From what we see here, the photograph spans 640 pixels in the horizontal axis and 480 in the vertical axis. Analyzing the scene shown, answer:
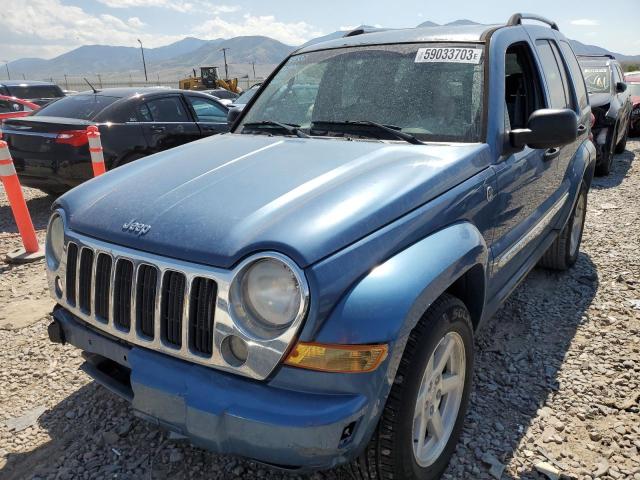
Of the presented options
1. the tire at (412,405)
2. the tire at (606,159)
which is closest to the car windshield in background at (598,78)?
the tire at (606,159)

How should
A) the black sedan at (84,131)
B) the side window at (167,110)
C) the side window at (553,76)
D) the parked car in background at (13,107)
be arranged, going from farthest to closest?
the parked car in background at (13,107), the side window at (167,110), the black sedan at (84,131), the side window at (553,76)

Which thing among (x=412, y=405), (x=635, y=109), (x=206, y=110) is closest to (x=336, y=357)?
(x=412, y=405)

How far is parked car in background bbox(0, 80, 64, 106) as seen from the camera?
14508mm

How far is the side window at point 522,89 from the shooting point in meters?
3.22

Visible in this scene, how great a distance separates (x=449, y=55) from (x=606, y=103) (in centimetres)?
660

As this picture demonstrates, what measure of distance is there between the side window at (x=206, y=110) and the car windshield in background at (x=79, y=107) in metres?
1.12

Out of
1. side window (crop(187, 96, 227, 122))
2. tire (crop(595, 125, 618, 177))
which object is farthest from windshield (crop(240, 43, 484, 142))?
tire (crop(595, 125, 618, 177))

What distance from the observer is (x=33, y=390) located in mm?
2986

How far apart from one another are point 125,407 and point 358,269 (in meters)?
1.74

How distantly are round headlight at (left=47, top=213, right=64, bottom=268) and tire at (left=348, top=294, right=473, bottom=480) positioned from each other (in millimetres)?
1597

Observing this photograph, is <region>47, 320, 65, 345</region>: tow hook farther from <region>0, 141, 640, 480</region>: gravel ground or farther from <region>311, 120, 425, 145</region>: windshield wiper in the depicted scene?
<region>311, 120, 425, 145</region>: windshield wiper

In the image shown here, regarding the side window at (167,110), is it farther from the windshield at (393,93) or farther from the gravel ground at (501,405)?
the windshield at (393,93)

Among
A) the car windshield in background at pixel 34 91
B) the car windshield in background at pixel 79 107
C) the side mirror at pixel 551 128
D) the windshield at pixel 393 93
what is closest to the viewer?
the side mirror at pixel 551 128

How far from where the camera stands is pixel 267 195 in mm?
2004
